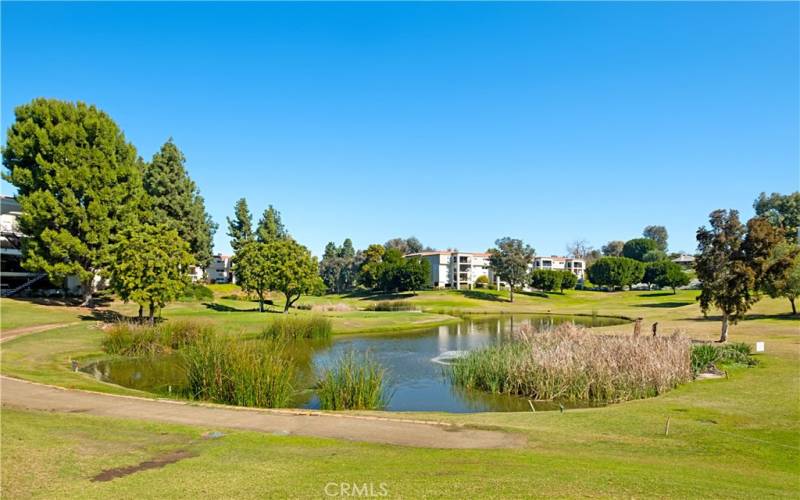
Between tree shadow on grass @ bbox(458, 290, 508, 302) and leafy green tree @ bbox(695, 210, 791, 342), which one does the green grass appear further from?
tree shadow on grass @ bbox(458, 290, 508, 302)

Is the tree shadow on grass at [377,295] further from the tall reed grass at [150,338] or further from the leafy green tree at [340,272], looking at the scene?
the tall reed grass at [150,338]

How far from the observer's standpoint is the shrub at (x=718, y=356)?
77.4ft

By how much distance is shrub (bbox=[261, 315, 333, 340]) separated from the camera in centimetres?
3678

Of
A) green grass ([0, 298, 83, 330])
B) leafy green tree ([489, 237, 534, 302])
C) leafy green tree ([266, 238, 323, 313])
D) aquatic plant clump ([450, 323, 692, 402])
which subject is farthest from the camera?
leafy green tree ([489, 237, 534, 302])

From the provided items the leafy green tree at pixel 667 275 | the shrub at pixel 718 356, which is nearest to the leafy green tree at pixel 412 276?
the leafy green tree at pixel 667 275

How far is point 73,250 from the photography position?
45.9 metres

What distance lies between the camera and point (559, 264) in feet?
507

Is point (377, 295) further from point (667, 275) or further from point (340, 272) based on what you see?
point (667, 275)

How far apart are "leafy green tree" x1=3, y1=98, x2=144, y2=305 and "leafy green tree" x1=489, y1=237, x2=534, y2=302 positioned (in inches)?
2397

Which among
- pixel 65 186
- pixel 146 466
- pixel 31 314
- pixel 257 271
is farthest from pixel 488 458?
pixel 257 271

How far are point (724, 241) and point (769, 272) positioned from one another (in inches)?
112

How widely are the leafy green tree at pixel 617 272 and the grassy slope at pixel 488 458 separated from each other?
99.2 meters

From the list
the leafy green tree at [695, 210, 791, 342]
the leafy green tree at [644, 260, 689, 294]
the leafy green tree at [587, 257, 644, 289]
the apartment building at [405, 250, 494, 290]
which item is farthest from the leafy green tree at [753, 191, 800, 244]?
the leafy green tree at [695, 210, 791, 342]

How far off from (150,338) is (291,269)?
2407cm
